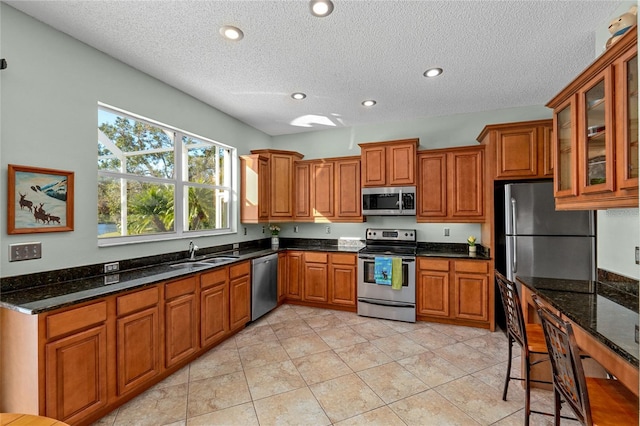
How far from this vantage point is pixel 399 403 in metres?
2.15

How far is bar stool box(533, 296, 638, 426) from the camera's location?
122 centimetres

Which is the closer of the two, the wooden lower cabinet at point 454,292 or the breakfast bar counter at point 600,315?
the breakfast bar counter at point 600,315

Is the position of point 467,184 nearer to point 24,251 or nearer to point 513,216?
point 513,216

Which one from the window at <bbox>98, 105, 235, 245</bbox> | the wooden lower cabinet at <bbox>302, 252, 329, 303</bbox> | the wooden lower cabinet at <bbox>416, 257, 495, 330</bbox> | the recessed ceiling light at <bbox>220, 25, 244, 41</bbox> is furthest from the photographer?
the wooden lower cabinet at <bbox>302, 252, 329, 303</bbox>

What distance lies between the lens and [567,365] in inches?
52.0

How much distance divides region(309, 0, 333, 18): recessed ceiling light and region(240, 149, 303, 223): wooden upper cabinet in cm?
253

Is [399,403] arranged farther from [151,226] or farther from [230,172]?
[230,172]

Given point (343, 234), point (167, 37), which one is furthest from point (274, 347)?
point (167, 37)

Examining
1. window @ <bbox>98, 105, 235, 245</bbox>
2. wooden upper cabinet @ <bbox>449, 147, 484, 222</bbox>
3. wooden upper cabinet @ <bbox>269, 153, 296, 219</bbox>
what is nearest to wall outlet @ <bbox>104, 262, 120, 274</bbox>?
window @ <bbox>98, 105, 235, 245</bbox>

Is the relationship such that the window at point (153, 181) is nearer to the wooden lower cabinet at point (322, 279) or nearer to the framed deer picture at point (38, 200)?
the framed deer picture at point (38, 200)

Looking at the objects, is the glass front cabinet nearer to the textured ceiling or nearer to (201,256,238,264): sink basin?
the textured ceiling

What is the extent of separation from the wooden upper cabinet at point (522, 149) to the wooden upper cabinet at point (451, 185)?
1.09ft

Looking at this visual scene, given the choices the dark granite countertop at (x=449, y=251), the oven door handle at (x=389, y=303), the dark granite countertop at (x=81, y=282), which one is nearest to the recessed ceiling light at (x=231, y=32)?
the dark granite countertop at (x=81, y=282)

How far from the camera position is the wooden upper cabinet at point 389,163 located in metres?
4.02
